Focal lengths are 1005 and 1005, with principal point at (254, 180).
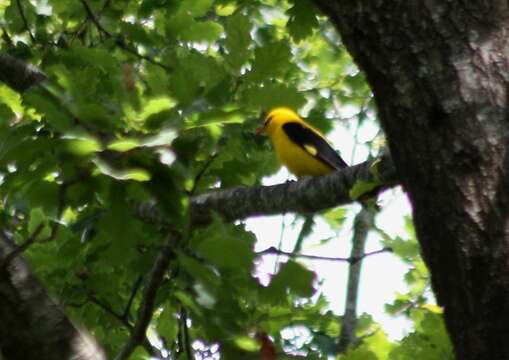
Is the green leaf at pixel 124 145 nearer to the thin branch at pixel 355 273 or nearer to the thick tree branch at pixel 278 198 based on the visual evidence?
the thick tree branch at pixel 278 198

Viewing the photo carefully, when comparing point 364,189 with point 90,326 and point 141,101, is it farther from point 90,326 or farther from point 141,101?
point 90,326

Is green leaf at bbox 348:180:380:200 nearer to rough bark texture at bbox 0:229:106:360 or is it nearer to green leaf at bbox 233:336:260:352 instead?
green leaf at bbox 233:336:260:352

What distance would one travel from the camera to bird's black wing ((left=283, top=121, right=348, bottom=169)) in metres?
6.92

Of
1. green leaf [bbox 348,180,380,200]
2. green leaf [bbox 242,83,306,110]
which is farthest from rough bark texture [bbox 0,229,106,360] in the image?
green leaf [bbox 348,180,380,200]

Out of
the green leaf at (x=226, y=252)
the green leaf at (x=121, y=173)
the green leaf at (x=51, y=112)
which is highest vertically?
the green leaf at (x=51, y=112)

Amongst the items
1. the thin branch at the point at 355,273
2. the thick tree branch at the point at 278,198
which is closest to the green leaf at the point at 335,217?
the thin branch at the point at 355,273

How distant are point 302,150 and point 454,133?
4.66 m

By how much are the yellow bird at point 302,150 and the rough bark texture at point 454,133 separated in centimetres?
441

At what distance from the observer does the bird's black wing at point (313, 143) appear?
6922 mm

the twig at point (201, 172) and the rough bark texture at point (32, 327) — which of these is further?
the twig at point (201, 172)

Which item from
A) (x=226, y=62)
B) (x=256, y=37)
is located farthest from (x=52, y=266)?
(x=256, y=37)

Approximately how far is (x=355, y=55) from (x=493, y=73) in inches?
13.3

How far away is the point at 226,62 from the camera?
2.95 metres

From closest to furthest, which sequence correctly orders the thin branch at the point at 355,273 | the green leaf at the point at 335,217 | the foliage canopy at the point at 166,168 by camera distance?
the foliage canopy at the point at 166,168, the thin branch at the point at 355,273, the green leaf at the point at 335,217
